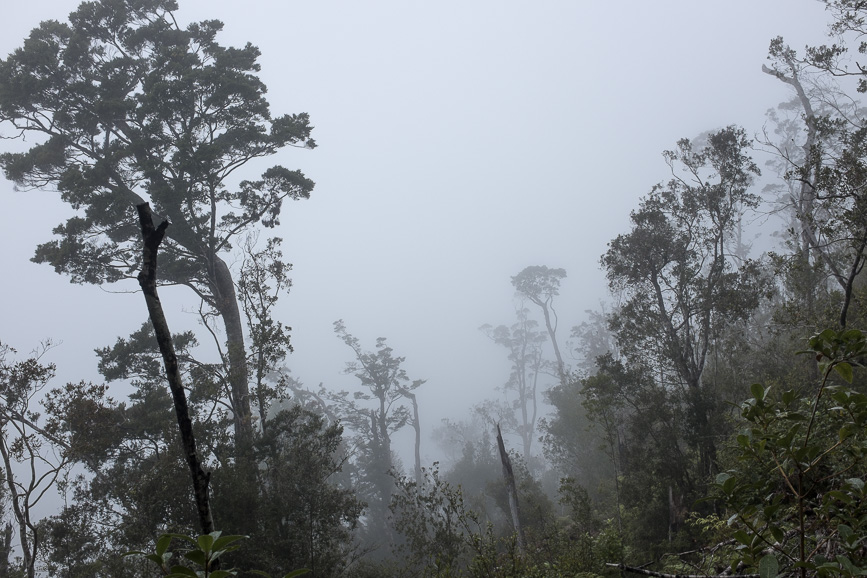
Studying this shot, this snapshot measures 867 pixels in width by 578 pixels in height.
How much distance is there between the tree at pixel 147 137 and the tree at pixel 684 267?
10.4 metres

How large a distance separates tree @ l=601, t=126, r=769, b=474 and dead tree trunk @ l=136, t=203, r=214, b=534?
12.4m

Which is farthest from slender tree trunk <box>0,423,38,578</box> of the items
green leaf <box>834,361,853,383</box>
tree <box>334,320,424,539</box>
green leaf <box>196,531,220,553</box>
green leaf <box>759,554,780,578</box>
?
tree <box>334,320,424,539</box>

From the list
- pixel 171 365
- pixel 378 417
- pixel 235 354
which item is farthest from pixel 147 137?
pixel 378 417

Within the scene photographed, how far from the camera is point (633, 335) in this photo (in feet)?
43.3

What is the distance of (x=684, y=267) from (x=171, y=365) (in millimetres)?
13559

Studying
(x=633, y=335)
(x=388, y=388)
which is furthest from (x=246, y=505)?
(x=388, y=388)

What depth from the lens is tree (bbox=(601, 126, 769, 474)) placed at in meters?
12.4

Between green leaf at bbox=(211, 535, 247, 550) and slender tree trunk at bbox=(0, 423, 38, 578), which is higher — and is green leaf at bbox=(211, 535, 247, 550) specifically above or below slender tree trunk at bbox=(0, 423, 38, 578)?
below

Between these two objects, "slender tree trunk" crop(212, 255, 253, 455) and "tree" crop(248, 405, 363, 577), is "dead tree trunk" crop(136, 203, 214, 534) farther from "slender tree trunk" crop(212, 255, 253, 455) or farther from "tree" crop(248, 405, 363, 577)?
"slender tree trunk" crop(212, 255, 253, 455)

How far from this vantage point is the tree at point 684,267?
12398 millimetres

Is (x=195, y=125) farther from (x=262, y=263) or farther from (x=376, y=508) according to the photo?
(x=376, y=508)

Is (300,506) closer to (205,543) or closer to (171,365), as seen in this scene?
(171,365)

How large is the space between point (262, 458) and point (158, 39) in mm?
14262

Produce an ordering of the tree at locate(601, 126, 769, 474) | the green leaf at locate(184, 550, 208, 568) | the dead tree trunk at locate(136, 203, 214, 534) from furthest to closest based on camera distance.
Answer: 1. the tree at locate(601, 126, 769, 474)
2. the dead tree trunk at locate(136, 203, 214, 534)
3. the green leaf at locate(184, 550, 208, 568)
